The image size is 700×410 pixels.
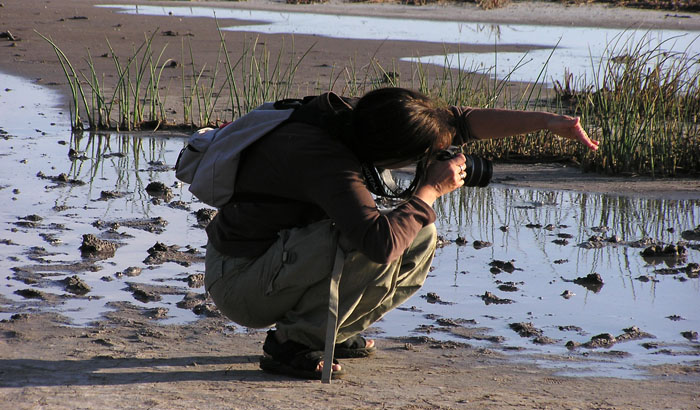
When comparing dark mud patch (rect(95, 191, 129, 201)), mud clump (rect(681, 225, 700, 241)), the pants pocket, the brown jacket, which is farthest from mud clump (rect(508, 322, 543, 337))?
dark mud patch (rect(95, 191, 129, 201))

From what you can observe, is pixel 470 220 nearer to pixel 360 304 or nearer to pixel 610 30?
pixel 360 304

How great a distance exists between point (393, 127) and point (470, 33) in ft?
50.7

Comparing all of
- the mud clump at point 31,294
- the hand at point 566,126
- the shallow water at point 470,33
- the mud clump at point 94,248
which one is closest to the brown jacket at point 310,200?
the hand at point 566,126

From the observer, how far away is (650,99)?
6164mm

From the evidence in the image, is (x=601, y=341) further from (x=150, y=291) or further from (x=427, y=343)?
(x=150, y=291)

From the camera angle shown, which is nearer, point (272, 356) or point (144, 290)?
point (272, 356)

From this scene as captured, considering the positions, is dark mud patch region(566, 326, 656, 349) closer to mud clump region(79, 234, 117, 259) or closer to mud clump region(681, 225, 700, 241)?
mud clump region(681, 225, 700, 241)

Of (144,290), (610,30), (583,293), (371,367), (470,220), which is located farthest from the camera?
(610,30)

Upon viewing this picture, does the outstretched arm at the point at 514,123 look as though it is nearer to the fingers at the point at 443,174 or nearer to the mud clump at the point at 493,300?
the fingers at the point at 443,174

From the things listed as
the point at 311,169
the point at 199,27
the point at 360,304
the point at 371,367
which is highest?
the point at 199,27

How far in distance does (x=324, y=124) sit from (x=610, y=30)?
17.2m

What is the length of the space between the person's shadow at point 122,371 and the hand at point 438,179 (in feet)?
2.41

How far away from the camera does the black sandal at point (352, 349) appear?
2.97 meters

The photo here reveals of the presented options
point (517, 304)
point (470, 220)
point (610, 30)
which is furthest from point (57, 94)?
point (610, 30)
